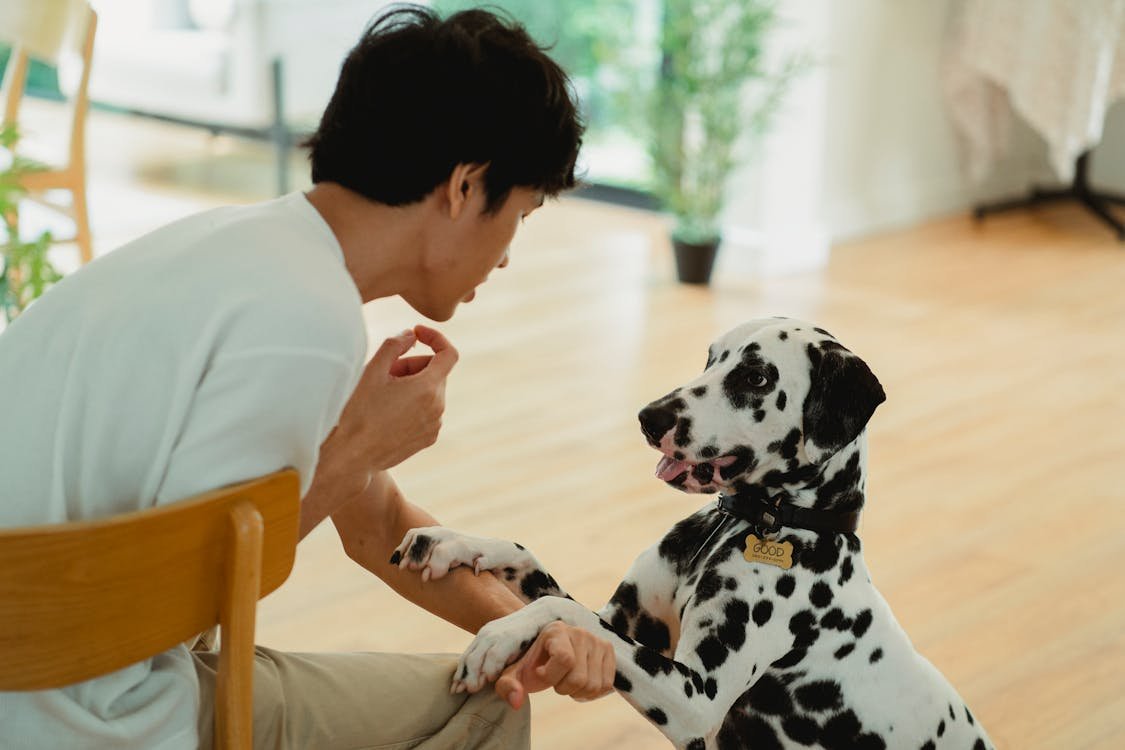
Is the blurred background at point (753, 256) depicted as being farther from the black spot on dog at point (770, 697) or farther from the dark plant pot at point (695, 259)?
the black spot on dog at point (770, 697)

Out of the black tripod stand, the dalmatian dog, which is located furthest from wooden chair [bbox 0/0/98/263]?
the black tripod stand

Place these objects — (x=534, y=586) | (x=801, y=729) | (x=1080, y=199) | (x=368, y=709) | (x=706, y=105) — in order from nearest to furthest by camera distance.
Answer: (x=368, y=709), (x=801, y=729), (x=534, y=586), (x=706, y=105), (x=1080, y=199)

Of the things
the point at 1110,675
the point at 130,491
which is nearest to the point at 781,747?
the point at 130,491

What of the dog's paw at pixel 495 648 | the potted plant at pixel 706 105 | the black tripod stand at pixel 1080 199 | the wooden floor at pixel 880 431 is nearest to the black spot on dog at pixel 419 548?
the dog's paw at pixel 495 648

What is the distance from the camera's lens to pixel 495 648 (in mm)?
1587

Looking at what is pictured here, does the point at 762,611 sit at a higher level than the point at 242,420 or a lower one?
lower

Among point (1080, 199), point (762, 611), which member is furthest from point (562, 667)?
point (1080, 199)

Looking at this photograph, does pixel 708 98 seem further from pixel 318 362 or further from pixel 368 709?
pixel 318 362

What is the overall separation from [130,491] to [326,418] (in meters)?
0.20

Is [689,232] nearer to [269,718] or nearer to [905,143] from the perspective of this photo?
[905,143]

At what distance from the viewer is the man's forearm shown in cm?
185

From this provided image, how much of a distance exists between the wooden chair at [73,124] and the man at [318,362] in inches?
123

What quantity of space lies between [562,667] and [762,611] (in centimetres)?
35

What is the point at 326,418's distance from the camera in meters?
1.38
